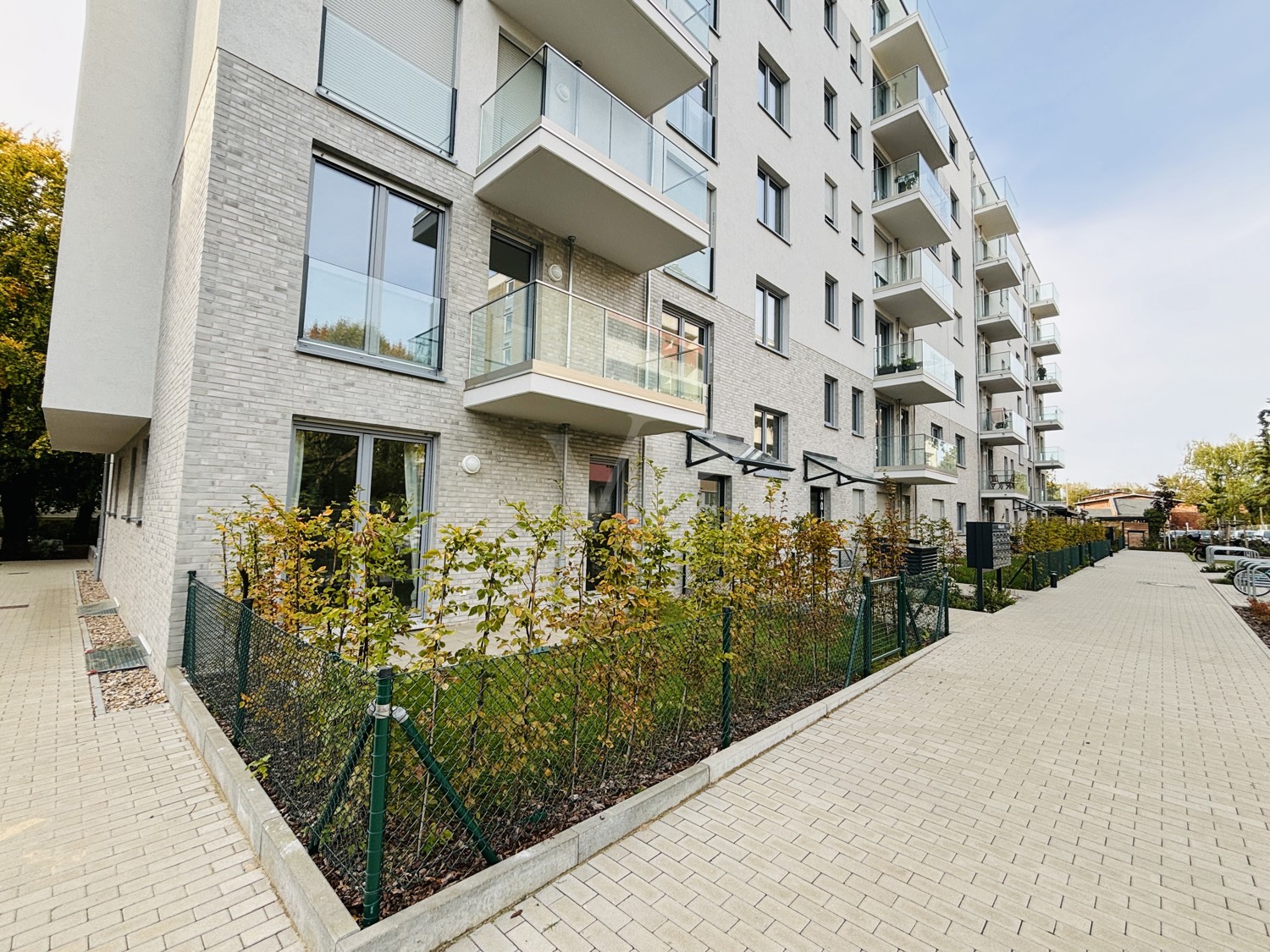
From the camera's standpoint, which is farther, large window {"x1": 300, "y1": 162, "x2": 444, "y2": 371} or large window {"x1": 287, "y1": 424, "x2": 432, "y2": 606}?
large window {"x1": 300, "y1": 162, "x2": 444, "y2": 371}

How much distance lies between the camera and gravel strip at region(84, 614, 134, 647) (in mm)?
7074

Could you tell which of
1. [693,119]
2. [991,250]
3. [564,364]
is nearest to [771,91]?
[693,119]

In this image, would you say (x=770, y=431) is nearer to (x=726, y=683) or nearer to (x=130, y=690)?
(x=726, y=683)

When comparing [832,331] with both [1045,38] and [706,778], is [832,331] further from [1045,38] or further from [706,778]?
[706,778]

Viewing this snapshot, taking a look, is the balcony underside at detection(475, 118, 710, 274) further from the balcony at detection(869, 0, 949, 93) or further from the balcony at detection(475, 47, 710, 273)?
the balcony at detection(869, 0, 949, 93)

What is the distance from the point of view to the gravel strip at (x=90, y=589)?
1049cm

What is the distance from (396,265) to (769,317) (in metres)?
9.45

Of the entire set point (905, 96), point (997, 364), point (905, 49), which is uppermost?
point (905, 49)

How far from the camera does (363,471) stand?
6590 mm

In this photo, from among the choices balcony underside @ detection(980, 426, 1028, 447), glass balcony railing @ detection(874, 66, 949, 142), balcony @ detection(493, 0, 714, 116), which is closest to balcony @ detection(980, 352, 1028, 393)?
balcony underside @ detection(980, 426, 1028, 447)

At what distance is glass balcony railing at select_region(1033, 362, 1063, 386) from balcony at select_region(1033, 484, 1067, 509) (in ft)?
23.3

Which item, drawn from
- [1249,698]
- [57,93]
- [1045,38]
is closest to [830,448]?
[1249,698]

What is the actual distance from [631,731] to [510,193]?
281 inches

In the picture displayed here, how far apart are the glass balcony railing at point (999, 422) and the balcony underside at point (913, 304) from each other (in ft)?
31.0
